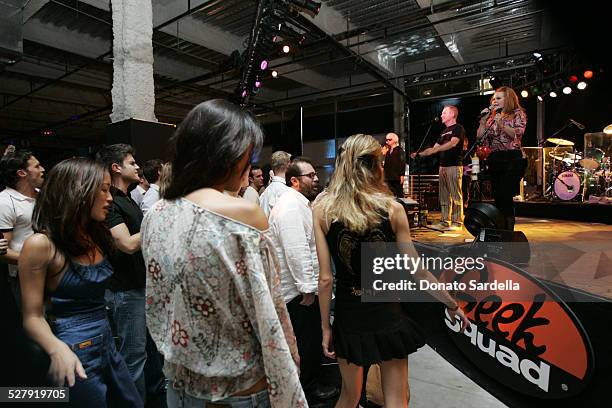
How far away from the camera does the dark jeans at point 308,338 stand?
254 cm

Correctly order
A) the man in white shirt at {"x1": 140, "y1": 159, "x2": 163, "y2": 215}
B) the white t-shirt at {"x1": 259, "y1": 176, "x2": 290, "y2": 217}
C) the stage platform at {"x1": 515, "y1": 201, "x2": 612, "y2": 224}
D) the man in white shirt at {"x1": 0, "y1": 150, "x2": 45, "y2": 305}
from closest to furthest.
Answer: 1. the man in white shirt at {"x1": 0, "y1": 150, "x2": 45, "y2": 305}
2. the white t-shirt at {"x1": 259, "y1": 176, "x2": 290, "y2": 217}
3. the man in white shirt at {"x1": 140, "y1": 159, "x2": 163, "y2": 215}
4. the stage platform at {"x1": 515, "y1": 201, "x2": 612, "y2": 224}

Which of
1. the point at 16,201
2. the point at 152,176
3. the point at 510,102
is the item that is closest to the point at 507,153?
the point at 510,102

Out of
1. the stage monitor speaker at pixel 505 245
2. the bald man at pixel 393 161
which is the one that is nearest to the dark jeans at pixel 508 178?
the stage monitor speaker at pixel 505 245

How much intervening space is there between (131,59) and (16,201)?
181 cm

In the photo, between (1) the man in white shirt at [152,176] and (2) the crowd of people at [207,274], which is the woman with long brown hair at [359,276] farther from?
(1) the man in white shirt at [152,176]

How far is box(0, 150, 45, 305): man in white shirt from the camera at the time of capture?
2430mm

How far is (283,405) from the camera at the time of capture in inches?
34.6

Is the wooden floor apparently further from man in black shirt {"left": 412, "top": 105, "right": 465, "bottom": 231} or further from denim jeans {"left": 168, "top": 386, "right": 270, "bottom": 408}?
denim jeans {"left": 168, "top": 386, "right": 270, "bottom": 408}

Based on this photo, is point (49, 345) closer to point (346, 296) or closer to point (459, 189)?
point (346, 296)

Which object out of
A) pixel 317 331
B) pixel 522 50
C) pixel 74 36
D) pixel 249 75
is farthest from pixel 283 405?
pixel 522 50

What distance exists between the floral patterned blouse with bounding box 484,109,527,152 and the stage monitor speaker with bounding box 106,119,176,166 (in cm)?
284

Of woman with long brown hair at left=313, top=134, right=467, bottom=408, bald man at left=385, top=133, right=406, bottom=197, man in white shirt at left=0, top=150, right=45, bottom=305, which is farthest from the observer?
bald man at left=385, top=133, right=406, bottom=197

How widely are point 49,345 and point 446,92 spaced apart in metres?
11.1

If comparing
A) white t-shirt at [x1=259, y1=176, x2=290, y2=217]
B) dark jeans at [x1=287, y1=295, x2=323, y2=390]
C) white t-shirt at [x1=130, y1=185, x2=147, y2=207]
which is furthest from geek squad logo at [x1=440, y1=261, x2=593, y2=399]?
white t-shirt at [x1=130, y1=185, x2=147, y2=207]
